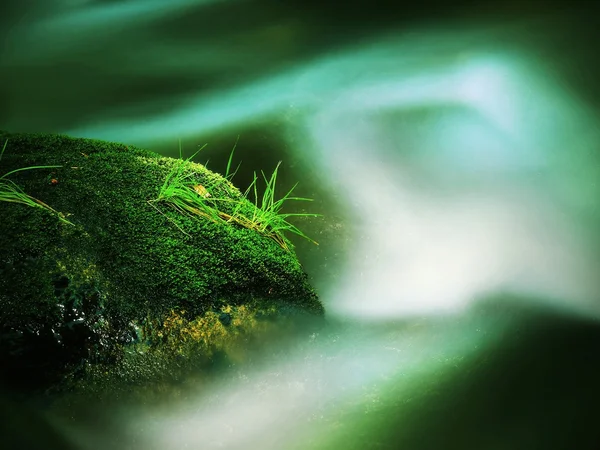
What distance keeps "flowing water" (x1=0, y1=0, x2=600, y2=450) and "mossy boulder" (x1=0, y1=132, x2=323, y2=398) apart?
0.21 metres

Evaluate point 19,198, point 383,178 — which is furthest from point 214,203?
point 383,178

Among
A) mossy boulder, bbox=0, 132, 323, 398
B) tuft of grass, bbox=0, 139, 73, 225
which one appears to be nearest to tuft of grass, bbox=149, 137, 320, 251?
mossy boulder, bbox=0, 132, 323, 398

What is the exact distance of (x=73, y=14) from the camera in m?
5.94

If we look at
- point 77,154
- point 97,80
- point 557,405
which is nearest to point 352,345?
point 557,405

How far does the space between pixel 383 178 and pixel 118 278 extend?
7.67 ft

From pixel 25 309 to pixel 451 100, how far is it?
3.97 meters

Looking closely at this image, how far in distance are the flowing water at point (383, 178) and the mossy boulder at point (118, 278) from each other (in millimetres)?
209

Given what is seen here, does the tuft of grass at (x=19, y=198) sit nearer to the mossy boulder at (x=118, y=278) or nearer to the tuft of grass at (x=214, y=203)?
the mossy boulder at (x=118, y=278)

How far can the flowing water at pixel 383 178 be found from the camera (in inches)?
102

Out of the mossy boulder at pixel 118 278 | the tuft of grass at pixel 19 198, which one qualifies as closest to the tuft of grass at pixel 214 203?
the mossy boulder at pixel 118 278

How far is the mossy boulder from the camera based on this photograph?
89.8 inches

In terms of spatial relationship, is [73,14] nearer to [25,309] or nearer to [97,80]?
[97,80]

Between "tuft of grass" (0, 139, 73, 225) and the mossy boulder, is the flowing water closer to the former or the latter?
the mossy boulder

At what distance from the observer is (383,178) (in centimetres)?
413
